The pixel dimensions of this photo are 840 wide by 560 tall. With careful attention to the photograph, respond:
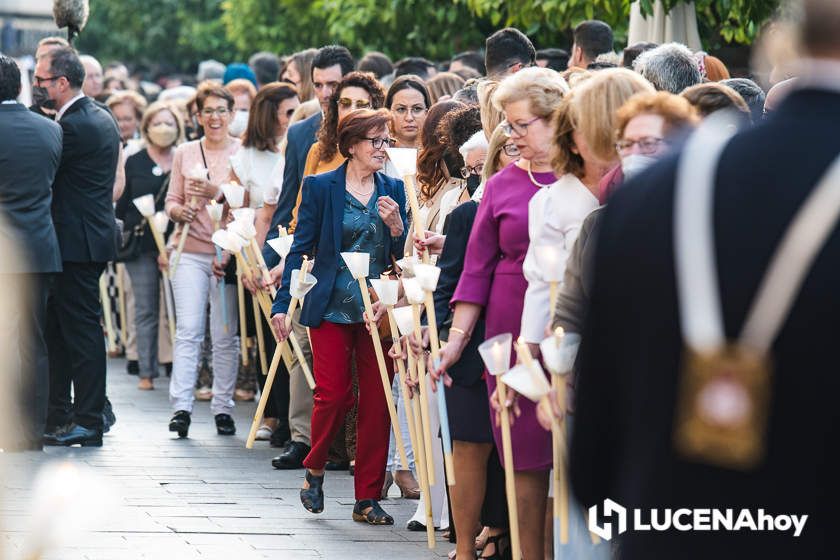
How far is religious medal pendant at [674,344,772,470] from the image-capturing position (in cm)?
272

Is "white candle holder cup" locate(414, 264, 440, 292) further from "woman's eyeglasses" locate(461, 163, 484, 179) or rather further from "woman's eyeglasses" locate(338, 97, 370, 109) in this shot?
"woman's eyeglasses" locate(338, 97, 370, 109)

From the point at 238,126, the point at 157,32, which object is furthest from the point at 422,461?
the point at 157,32

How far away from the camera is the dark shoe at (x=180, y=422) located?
10984 mm

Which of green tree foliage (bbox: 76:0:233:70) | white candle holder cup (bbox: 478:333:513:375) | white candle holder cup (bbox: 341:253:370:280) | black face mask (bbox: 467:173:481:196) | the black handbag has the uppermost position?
black face mask (bbox: 467:173:481:196)

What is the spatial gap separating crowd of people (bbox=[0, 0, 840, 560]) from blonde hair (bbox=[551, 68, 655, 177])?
0.01 m

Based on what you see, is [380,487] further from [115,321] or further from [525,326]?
[115,321]

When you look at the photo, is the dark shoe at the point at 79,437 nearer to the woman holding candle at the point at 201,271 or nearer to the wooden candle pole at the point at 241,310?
the woman holding candle at the point at 201,271

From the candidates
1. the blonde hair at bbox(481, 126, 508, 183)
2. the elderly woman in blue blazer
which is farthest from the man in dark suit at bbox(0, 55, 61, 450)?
the blonde hair at bbox(481, 126, 508, 183)

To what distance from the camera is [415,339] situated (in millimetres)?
7457

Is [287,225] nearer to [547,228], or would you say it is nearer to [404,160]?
[404,160]

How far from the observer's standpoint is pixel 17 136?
1002 cm

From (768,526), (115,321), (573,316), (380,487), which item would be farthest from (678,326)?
(115,321)

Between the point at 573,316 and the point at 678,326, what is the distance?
2.83 meters

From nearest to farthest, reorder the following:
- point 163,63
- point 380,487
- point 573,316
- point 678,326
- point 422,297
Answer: point 678,326, point 573,316, point 422,297, point 380,487, point 163,63
